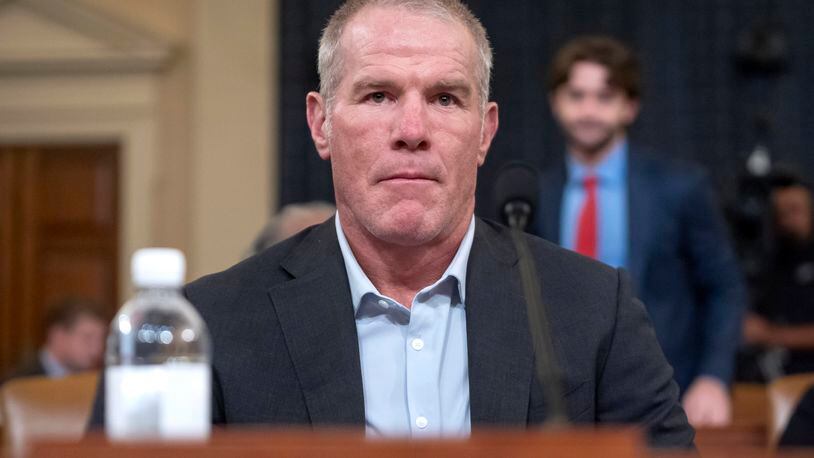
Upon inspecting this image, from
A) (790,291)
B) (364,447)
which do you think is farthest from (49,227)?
(364,447)

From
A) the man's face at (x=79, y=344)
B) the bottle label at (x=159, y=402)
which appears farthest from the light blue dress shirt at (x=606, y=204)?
the man's face at (x=79, y=344)

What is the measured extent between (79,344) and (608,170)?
313 centimetres

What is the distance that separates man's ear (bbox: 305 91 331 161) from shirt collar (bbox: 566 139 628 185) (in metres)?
1.65

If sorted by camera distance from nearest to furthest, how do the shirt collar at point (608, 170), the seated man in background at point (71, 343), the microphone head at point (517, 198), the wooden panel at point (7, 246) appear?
the microphone head at point (517, 198) < the shirt collar at point (608, 170) < the seated man in background at point (71, 343) < the wooden panel at point (7, 246)

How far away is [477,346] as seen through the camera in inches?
78.8

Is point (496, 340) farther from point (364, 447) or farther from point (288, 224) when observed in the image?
point (288, 224)

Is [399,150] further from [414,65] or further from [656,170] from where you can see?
[656,170]

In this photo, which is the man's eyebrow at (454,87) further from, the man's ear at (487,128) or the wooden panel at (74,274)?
the wooden panel at (74,274)

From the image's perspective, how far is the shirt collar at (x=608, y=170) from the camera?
3.83 metres

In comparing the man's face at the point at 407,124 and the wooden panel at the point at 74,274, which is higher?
the man's face at the point at 407,124

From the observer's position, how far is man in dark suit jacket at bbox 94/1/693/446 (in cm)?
196

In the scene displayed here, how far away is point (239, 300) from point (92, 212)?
268 inches

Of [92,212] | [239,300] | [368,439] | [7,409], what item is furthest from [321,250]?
[92,212]

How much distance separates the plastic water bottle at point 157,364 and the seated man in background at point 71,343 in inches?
187
